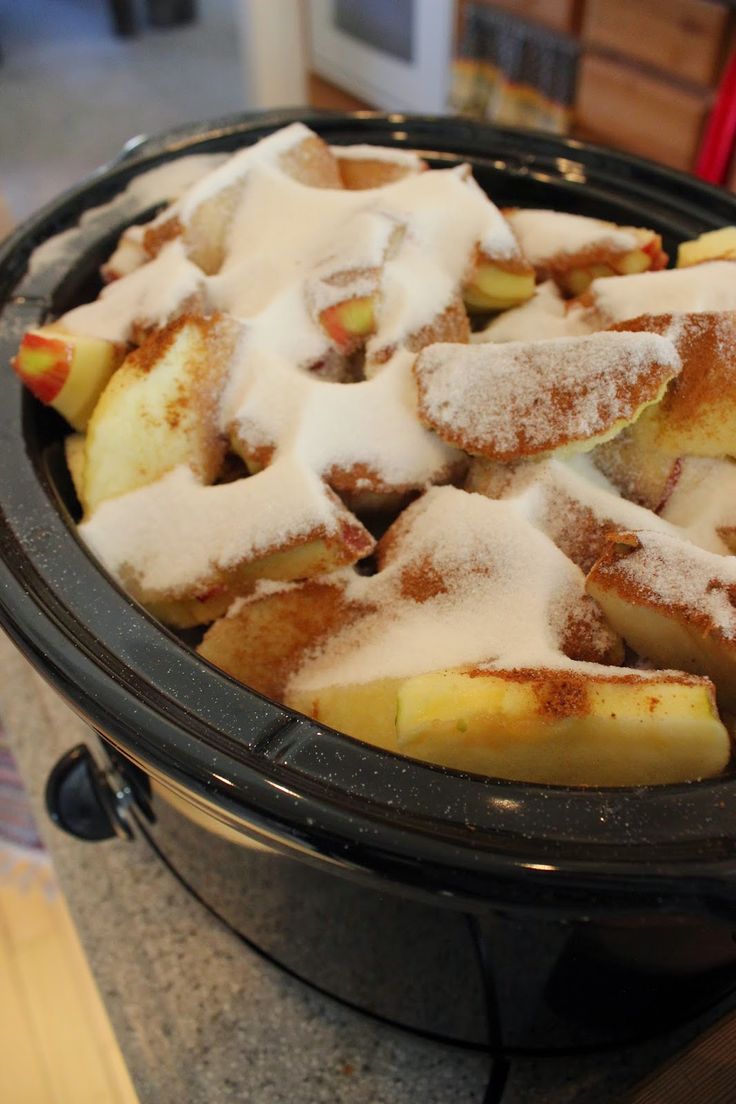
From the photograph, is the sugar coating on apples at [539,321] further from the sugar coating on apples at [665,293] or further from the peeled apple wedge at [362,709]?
the peeled apple wedge at [362,709]

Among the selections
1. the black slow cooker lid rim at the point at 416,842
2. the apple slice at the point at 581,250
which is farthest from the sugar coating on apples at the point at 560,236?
the black slow cooker lid rim at the point at 416,842

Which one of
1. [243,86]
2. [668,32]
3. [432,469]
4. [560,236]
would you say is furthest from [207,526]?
[243,86]

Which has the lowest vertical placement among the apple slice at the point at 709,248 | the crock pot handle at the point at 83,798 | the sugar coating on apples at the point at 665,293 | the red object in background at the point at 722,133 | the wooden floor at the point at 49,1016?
the wooden floor at the point at 49,1016

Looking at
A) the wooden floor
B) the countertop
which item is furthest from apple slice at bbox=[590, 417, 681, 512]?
the wooden floor

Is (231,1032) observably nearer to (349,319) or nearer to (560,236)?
(349,319)

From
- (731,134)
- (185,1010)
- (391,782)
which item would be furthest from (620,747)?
(731,134)

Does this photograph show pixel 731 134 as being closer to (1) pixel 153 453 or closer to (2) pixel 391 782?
(1) pixel 153 453
